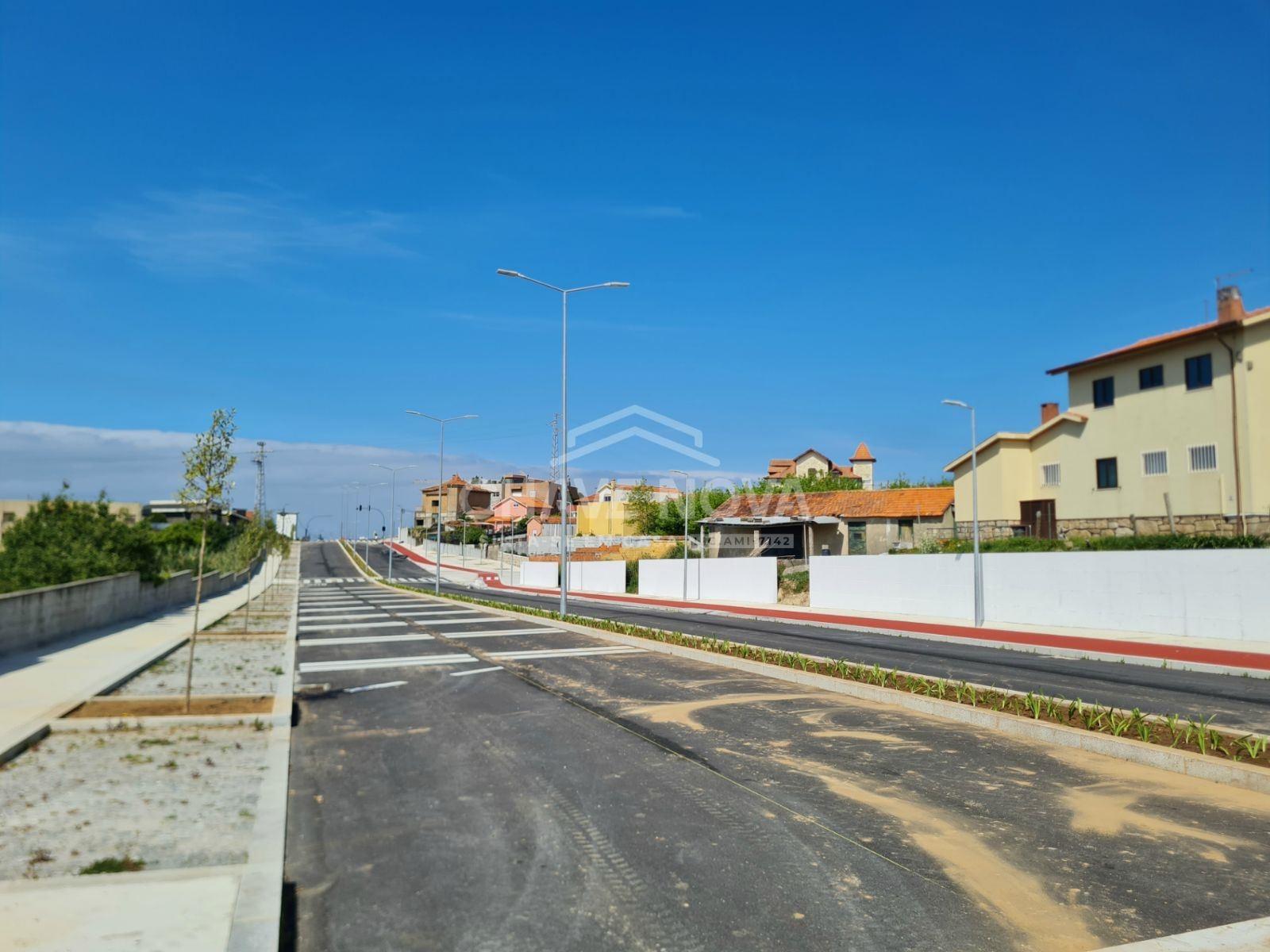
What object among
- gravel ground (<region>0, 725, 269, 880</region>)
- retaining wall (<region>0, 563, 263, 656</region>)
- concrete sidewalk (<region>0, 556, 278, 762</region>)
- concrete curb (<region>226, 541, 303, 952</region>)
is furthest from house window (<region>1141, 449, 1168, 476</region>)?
retaining wall (<region>0, 563, 263, 656</region>)

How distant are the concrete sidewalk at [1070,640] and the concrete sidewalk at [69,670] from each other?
18.2 m

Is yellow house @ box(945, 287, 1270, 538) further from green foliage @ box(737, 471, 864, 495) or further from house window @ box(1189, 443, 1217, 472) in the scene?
green foliage @ box(737, 471, 864, 495)

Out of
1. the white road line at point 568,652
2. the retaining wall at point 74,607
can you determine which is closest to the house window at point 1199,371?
the white road line at point 568,652

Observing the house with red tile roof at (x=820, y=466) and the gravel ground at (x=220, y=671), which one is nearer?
the gravel ground at (x=220, y=671)

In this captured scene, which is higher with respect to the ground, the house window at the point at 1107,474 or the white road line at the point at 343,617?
the house window at the point at 1107,474

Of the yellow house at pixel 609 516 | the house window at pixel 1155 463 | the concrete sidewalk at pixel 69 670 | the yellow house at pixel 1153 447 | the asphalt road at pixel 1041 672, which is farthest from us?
the yellow house at pixel 609 516

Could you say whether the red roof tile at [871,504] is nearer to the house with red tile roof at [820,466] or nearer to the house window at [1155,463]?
the house window at [1155,463]

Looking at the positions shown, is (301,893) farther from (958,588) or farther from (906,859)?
(958,588)

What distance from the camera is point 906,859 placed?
551 cm

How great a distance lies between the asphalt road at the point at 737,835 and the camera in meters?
4.55

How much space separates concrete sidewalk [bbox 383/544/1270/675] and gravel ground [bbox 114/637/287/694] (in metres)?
16.0

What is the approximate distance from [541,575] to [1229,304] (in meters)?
47.1

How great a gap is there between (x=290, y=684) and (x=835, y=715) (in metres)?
7.63

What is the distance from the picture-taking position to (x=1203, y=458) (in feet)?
98.9
